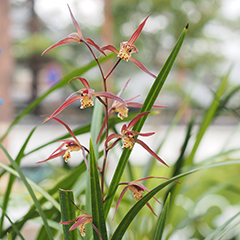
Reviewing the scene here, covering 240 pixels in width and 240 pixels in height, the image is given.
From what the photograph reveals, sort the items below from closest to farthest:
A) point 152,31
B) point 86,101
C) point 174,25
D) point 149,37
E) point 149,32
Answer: point 86,101 < point 174,25 < point 152,31 < point 149,32 < point 149,37

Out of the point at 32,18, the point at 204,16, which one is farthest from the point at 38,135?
the point at 204,16

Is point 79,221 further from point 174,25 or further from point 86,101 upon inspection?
point 174,25

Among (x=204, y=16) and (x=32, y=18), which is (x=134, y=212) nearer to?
(x=204, y=16)

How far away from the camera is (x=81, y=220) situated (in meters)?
0.25

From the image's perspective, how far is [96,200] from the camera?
0.80 feet

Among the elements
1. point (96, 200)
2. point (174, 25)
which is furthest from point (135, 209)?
point (174, 25)

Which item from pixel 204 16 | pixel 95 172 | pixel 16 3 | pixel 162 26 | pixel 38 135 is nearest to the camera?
pixel 95 172

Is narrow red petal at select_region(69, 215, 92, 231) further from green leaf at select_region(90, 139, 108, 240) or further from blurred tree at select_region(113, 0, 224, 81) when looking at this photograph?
blurred tree at select_region(113, 0, 224, 81)

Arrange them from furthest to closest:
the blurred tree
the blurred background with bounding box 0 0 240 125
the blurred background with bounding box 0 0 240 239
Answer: the blurred tree < the blurred background with bounding box 0 0 240 125 < the blurred background with bounding box 0 0 240 239

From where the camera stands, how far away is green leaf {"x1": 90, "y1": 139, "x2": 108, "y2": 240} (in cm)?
24

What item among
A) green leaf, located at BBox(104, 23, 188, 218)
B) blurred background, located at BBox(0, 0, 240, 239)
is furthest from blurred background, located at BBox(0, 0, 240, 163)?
green leaf, located at BBox(104, 23, 188, 218)

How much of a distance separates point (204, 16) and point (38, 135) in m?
3.71

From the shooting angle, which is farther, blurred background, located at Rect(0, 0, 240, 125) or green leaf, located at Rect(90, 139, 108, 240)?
blurred background, located at Rect(0, 0, 240, 125)

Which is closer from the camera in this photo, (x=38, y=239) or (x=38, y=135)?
(x=38, y=239)
